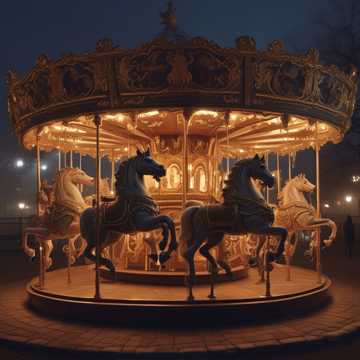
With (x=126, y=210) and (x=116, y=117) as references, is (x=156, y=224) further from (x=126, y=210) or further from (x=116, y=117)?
(x=116, y=117)

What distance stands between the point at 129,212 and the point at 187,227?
96cm

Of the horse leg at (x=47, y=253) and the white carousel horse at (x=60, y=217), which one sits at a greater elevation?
the white carousel horse at (x=60, y=217)

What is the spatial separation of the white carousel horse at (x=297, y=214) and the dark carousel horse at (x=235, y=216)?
85.9 inches

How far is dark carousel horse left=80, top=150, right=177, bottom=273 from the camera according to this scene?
23.9ft

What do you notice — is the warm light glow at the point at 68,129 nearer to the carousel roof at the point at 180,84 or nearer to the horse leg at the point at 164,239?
the carousel roof at the point at 180,84

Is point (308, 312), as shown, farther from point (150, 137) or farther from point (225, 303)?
point (150, 137)

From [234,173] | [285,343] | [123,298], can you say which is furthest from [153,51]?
[285,343]

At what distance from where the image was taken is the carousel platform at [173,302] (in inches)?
265

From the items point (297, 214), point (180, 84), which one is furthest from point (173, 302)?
point (297, 214)

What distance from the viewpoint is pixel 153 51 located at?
716 cm

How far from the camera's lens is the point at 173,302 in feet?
22.6

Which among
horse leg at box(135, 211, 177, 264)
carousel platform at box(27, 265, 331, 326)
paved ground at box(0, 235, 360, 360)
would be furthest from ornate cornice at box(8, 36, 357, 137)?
paved ground at box(0, 235, 360, 360)

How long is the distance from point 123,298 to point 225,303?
1562 mm

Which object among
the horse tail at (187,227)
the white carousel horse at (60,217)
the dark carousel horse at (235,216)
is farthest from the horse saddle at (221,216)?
the white carousel horse at (60,217)
